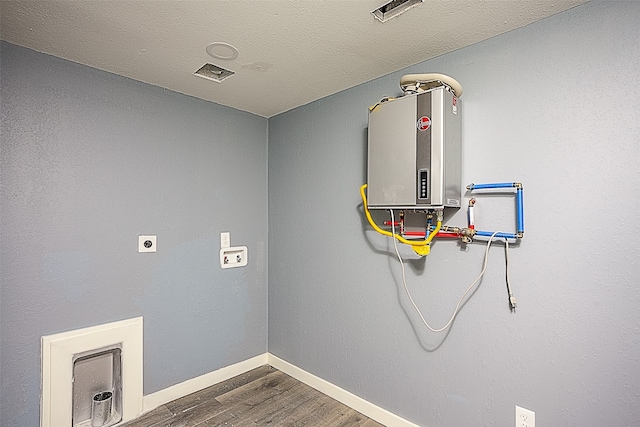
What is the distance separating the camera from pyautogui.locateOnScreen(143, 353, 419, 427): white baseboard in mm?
2109

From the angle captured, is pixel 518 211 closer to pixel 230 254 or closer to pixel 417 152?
pixel 417 152

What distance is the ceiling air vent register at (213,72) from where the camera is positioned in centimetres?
205

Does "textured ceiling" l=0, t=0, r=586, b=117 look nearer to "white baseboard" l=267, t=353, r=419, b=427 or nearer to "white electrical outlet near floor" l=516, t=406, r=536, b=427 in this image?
"white electrical outlet near floor" l=516, t=406, r=536, b=427

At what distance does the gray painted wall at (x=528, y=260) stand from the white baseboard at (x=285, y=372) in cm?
6

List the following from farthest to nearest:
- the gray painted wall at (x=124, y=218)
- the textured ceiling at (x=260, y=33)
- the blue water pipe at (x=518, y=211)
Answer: the gray painted wall at (x=124, y=218), the blue water pipe at (x=518, y=211), the textured ceiling at (x=260, y=33)

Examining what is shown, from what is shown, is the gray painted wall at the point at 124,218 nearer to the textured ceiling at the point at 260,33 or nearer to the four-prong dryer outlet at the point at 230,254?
the four-prong dryer outlet at the point at 230,254

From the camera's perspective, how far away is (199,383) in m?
2.48

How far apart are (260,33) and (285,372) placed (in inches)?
96.9

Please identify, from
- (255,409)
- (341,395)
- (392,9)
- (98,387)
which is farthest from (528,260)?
(98,387)

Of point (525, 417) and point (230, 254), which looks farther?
point (230, 254)

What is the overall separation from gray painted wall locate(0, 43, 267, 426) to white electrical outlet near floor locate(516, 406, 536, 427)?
197cm

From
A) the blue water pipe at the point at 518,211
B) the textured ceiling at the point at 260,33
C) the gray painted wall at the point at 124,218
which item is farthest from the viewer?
the gray painted wall at the point at 124,218

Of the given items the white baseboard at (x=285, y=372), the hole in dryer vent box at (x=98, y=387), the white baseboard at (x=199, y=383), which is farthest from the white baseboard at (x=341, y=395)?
the hole in dryer vent box at (x=98, y=387)

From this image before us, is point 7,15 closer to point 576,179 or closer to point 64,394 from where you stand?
point 64,394
